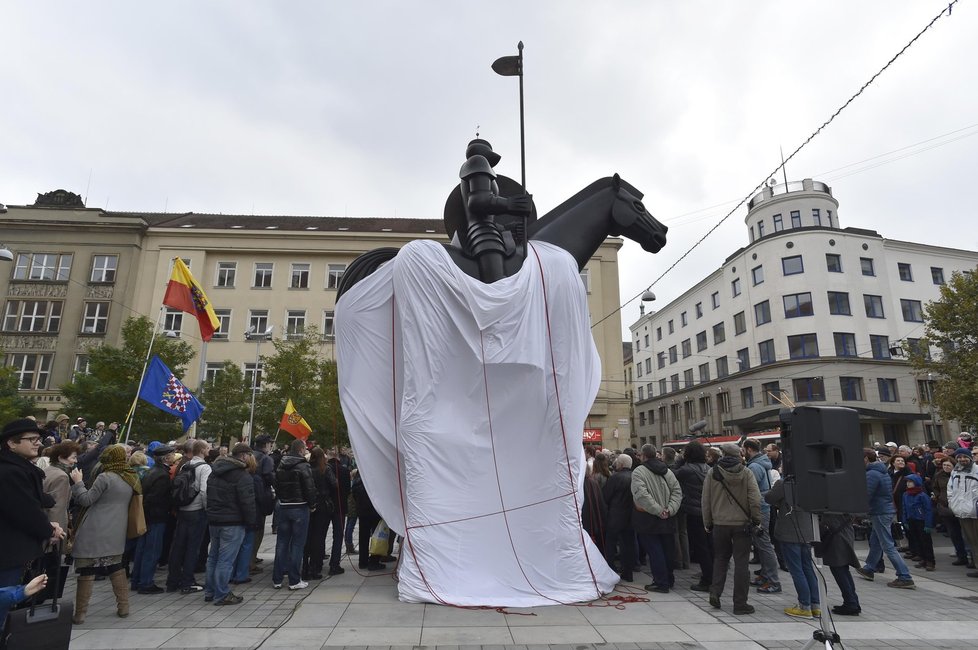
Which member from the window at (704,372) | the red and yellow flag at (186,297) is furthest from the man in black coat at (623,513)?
the window at (704,372)

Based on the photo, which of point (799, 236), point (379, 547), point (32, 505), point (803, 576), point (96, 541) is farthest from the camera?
point (799, 236)

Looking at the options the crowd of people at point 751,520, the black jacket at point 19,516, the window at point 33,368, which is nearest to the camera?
the black jacket at point 19,516

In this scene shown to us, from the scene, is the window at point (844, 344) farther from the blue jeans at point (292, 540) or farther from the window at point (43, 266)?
the window at point (43, 266)

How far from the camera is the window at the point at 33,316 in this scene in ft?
119

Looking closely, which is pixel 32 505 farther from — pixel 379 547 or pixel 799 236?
pixel 799 236

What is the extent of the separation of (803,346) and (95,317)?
47.4m

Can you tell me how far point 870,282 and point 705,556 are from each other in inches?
1664

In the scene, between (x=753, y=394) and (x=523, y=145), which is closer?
(x=523, y=145)

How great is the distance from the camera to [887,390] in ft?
129

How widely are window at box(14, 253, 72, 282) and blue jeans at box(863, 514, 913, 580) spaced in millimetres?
43727

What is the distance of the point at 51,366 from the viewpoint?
3531 centimetres

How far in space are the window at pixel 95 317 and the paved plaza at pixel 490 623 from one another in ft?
114

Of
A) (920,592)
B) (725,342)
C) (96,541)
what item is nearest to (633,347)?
(725,342)

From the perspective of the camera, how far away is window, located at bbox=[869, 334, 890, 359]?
4012cm
